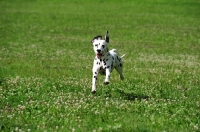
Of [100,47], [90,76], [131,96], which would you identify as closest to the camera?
[100,47]

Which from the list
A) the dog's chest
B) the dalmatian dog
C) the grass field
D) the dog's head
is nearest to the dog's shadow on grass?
the grass field

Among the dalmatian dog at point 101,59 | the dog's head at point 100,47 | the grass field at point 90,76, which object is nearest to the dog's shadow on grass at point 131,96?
the grass field at point 90,76

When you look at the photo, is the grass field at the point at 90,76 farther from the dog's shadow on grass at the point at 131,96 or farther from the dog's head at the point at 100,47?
the dog's head at the point at 100,47

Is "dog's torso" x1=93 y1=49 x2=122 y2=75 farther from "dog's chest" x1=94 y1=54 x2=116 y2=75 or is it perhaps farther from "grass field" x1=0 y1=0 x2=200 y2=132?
"grass field" x1=0 y1=0 x2=200 y2=132

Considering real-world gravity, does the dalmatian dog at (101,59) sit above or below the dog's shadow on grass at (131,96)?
above

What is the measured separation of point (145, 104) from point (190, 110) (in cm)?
135

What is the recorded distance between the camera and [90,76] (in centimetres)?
1839

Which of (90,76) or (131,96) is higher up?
(131,96)

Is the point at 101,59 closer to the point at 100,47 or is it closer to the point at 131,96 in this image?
the point at 100,47

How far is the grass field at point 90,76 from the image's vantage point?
10.1 m

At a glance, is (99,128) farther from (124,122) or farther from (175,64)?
(175,64)

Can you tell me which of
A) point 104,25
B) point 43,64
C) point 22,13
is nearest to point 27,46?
point 43,64

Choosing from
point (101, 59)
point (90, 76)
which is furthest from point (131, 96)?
point (90, 76)

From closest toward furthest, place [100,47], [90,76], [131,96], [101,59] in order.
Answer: [100,47] < [101,59] < [131,96] < [90,76]
